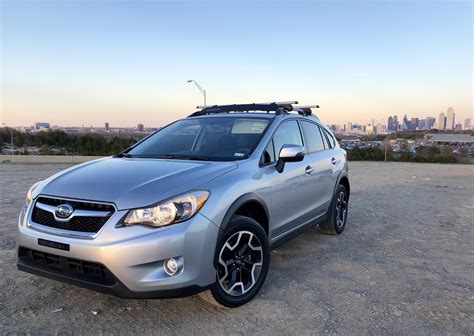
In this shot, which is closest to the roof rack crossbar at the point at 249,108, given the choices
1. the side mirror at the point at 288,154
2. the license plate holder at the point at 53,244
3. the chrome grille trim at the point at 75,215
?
the side mirror at the point at 288,154

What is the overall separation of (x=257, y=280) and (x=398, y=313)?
1.26 meters

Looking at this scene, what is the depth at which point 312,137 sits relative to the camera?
5383 millimetres

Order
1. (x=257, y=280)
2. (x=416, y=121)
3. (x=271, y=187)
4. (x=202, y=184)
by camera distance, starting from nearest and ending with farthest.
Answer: (x=202, y=184) < (x=257, y=280) < (x=271, y=187) < (x=416, y=121)

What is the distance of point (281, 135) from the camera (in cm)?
447

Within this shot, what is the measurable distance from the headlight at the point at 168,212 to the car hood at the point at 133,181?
50 mm

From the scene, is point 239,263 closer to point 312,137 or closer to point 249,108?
point 249,108

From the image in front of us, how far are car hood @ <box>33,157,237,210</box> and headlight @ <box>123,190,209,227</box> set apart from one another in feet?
0.17

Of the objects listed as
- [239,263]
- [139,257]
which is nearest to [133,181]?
[139,257]

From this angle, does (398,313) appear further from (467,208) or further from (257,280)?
(467,208)

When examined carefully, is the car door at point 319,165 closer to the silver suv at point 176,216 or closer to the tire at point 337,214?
the tire at point 337,214

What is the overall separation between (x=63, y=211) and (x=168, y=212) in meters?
0.83

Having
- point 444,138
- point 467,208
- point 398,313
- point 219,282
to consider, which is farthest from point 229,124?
point 444,138

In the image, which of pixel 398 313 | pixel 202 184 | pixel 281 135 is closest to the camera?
pixel 202 184

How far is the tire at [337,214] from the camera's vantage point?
5750 mm
